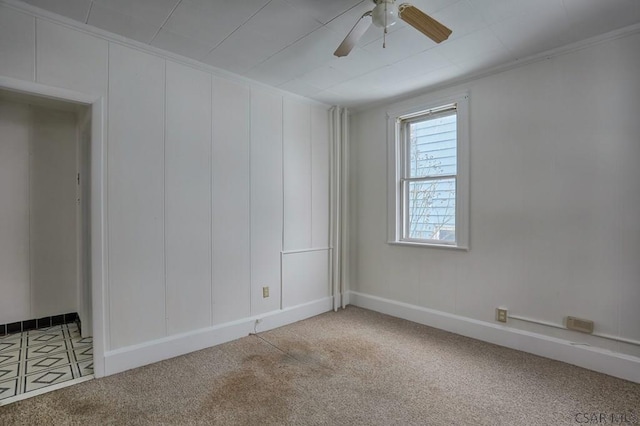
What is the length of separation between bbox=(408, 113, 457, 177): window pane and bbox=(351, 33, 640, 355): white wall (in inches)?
9.8

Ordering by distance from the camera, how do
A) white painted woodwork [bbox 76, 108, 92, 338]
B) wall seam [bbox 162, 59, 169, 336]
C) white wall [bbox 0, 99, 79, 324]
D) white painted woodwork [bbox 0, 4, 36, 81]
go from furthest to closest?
white wall [bbox 0, 99, 79, 324]
white painted woodwork [bbox 76, 108, 92, 338]
wall seam [bbox 162, 59, 169, 336]
white painted woodwork [bbox 0, 4, 36, 81]

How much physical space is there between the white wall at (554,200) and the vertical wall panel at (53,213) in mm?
3816

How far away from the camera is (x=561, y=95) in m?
2.61

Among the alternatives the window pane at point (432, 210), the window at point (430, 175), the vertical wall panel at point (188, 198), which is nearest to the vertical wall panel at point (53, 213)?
the vertical wall panel at point (188, 198)

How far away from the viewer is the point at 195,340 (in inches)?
110

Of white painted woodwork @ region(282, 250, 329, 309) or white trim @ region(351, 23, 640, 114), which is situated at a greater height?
white trim @ region(351, 23, 640, 114)

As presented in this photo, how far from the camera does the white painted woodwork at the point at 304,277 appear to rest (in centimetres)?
355

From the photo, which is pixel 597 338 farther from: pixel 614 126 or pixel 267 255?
pixel 267 255

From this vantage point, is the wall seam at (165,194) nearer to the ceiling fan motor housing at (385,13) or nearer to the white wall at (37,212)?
the white wall at (37,212)

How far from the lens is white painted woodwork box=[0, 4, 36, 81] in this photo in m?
1.99

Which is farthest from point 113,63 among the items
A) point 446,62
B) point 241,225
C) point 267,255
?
point 446,62

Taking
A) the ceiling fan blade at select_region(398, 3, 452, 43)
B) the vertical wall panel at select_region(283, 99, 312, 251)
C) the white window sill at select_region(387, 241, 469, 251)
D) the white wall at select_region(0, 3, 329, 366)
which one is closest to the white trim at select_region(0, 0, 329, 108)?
the white wall at select_region(0, 3, 329, 366)

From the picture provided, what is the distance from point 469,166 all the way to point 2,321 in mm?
4772

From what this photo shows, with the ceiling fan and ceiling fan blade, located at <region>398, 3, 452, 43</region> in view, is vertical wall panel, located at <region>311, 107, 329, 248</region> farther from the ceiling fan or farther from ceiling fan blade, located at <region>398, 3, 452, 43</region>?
ceiling fan blade, located at <region>398, 3, 452, 43</region>
